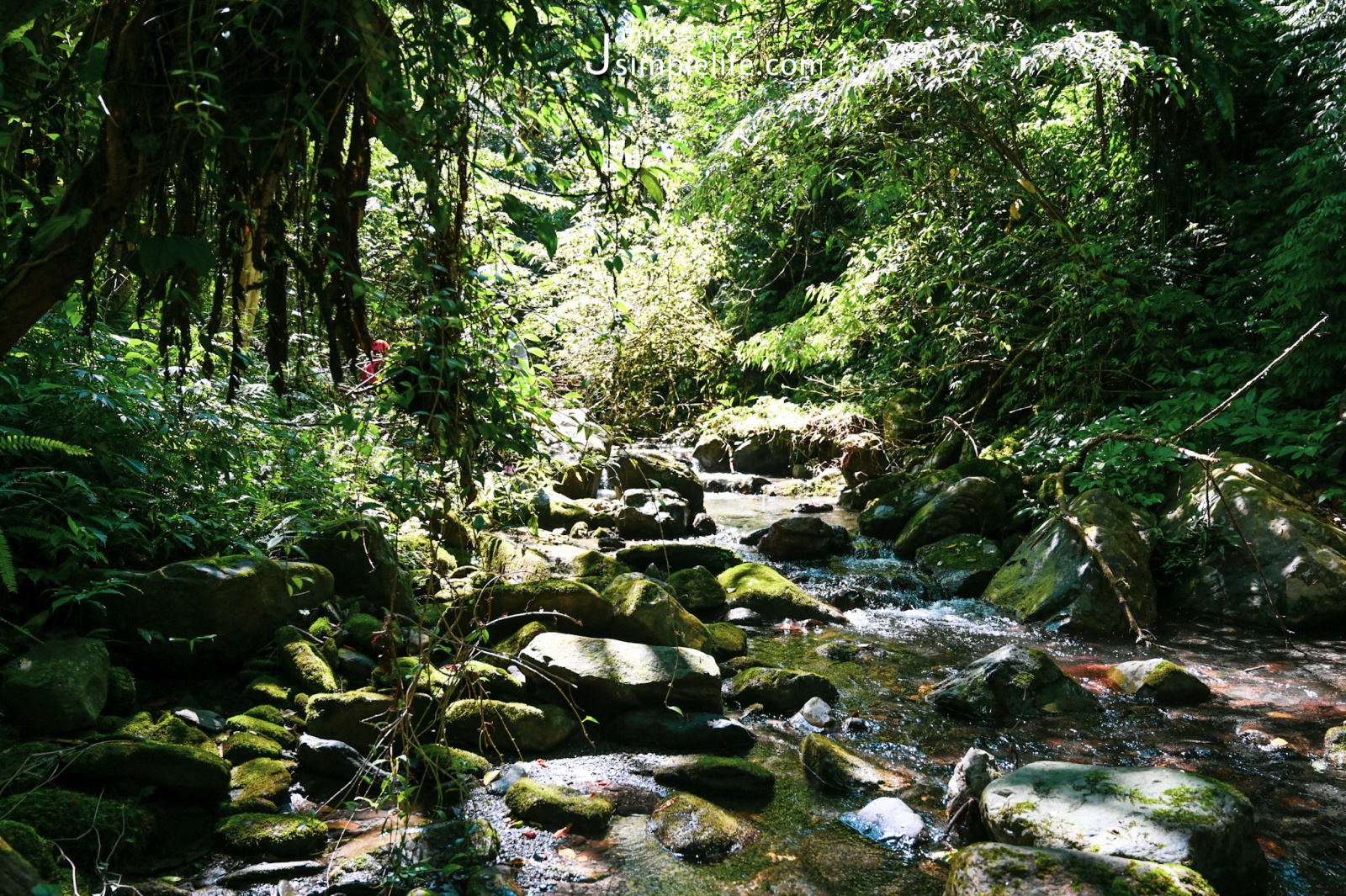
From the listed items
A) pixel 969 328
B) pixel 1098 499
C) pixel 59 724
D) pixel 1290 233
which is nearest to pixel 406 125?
pixel 59 724

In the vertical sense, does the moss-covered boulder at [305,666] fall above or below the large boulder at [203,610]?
below

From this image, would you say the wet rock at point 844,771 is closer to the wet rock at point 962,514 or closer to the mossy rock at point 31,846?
the mossy rock at point 31,846

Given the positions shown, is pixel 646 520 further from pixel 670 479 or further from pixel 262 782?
pixel 262 782

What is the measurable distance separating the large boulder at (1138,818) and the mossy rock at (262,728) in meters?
2.86

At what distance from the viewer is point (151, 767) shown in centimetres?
292

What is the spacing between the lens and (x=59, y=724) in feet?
9.69

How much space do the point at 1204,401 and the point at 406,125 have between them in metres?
7.60

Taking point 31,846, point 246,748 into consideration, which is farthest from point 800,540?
point 31,846

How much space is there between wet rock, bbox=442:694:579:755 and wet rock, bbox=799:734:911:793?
1184mm

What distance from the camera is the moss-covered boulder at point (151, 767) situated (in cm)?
283

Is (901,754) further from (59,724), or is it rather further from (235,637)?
(59,724)

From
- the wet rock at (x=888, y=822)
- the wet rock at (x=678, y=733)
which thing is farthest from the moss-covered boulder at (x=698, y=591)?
the wet rock at (x=888, y=822)

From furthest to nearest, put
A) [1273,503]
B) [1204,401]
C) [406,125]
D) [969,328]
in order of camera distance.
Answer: [969,328] < [1204,401] < [1273,503] < [406,125]

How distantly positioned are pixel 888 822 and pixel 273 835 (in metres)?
2.30
